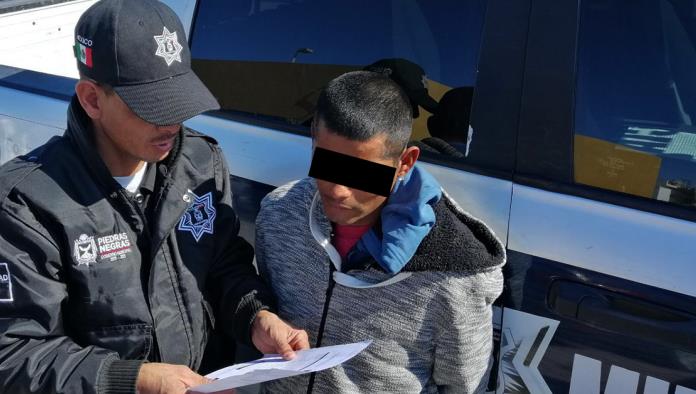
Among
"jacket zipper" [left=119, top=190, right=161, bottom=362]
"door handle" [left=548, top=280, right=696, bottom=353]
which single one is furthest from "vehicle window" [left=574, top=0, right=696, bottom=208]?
"jacket zipper" [left=119, top=190, right=161, bottom=362]

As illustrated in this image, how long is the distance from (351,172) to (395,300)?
285 mm

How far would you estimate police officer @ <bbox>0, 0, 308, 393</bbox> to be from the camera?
122cm

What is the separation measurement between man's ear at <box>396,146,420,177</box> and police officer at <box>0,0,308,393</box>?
0.41 meters

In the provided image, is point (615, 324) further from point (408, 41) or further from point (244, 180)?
point (244, 180)

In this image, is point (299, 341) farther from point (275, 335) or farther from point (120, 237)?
point (120, 237)

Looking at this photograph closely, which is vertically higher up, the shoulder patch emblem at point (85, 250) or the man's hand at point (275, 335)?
the shoulder patch emblem at point (85, 250)

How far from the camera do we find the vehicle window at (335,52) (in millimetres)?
1684

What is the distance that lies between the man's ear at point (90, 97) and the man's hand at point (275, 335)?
21.2 inches

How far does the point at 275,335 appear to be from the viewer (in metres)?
1.43

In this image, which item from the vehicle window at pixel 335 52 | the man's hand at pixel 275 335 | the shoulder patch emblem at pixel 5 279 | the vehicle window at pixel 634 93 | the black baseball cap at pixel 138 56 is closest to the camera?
the shoulder patch emblem at pixel 5 279

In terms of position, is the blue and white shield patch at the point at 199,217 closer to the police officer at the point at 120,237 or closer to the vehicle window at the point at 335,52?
the police officer at the point at 120,237

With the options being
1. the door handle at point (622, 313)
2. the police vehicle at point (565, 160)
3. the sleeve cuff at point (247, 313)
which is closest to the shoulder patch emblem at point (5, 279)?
the sleeve cuff at point (247, 313)

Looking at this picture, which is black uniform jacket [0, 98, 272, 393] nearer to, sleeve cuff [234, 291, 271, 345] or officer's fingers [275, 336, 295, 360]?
sleeve cuff [234, 291, 271, 345]

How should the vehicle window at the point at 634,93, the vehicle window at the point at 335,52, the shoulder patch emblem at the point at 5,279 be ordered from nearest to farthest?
the shoulder patch emblem at the point at 5,279, the vehicle window at the point at 634,93, the vehicle window at the point at 335,52
